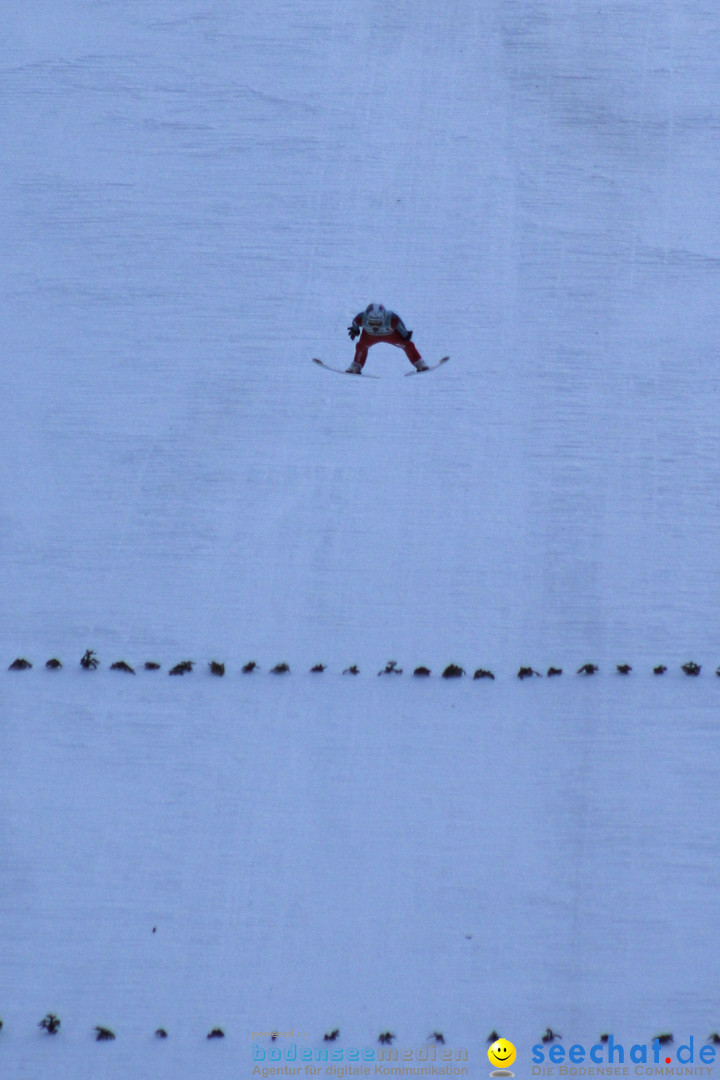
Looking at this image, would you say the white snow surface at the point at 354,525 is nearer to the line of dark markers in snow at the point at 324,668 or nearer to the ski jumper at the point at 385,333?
the line of dark markers in snow at the point at 324,668

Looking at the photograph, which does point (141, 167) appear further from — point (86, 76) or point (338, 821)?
point (338, 821)

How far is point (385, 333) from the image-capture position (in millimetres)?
9805

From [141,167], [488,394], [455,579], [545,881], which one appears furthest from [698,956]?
[141,167]

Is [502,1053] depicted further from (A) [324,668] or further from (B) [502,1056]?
(A) [324,668]

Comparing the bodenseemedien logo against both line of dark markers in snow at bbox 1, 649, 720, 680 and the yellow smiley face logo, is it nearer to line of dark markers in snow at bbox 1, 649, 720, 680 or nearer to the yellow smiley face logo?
the yellow smiley face logo

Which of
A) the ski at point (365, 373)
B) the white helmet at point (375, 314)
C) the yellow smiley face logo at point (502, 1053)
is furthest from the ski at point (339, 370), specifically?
the yellow smiley face logo at point (502, 1053)

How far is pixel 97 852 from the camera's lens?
313 inches

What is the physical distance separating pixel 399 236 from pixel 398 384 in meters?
1.92

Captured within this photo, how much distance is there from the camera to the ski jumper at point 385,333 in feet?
31.8

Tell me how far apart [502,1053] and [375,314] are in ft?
16.9

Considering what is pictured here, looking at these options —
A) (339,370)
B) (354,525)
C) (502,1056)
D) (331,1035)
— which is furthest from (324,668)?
(339,370)

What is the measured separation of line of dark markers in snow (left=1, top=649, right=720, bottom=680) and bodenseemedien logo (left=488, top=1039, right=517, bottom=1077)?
2403mm

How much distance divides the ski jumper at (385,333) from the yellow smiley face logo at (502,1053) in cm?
505

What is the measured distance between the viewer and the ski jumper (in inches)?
382
